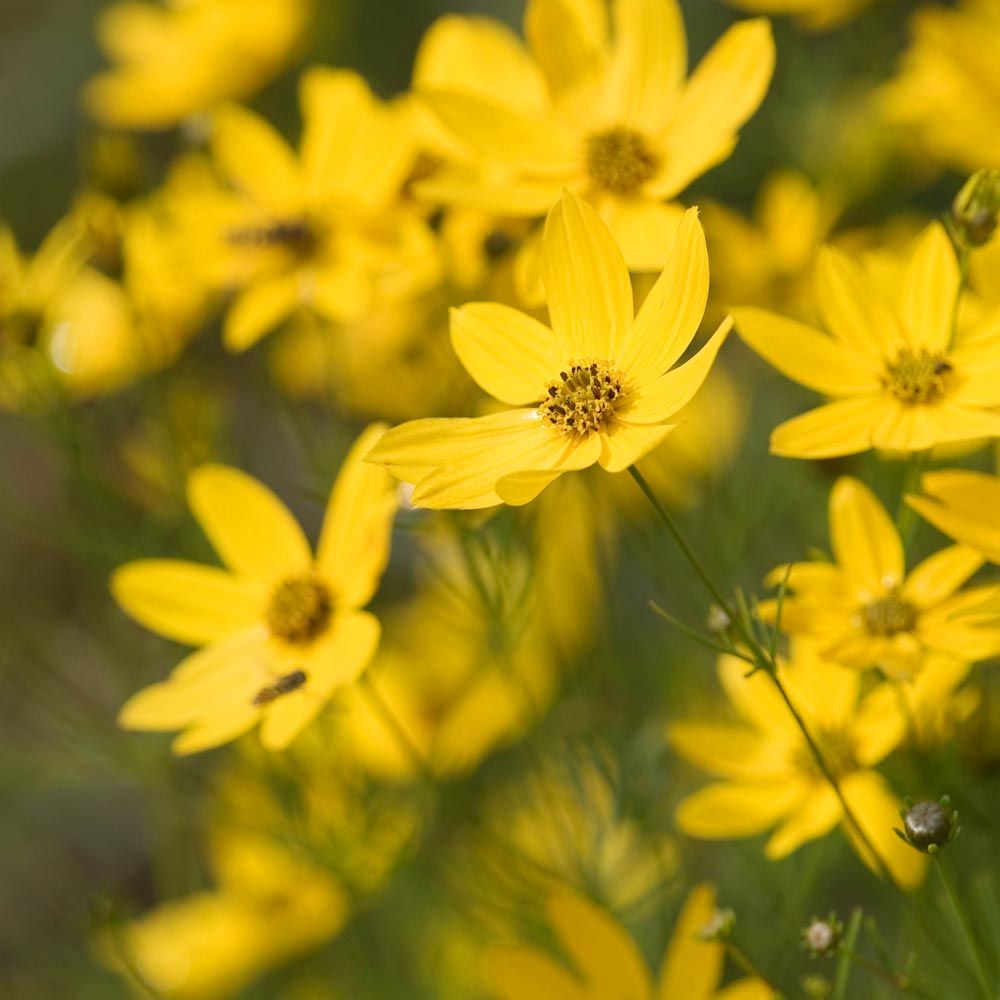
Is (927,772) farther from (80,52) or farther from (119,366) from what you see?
(80,52)

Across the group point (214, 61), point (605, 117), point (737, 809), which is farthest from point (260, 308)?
point (214, 61)

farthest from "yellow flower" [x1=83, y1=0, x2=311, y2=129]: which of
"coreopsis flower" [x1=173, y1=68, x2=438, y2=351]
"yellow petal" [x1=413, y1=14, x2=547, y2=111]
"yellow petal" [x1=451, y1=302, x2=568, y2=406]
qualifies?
"yellow petal" [x1=451, y1=302, x2=568, y2=406]

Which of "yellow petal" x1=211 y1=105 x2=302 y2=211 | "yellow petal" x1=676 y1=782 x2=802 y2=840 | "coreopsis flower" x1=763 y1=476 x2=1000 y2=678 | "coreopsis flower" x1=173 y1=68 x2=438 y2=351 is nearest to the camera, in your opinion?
"coreopsis flower" x1=763 y1=476 x2=1000 y2=678

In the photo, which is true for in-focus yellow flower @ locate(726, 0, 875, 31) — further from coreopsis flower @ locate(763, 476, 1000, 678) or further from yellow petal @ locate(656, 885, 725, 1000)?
yellow petal @ locate(656, 885, 725, 1000)

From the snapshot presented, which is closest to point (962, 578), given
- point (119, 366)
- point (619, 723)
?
point (619, 723)

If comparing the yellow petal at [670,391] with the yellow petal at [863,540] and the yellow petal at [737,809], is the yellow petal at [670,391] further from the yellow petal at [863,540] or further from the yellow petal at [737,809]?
the yellow petal at [737,809]

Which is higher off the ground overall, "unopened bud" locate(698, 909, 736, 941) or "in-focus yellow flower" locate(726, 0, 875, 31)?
"unopened bud" locate(698, 909, 736, 941)

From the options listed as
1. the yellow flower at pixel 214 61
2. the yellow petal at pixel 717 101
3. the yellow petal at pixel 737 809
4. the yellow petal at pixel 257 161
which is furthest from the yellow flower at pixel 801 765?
the yellow flower at pixel 214 61
